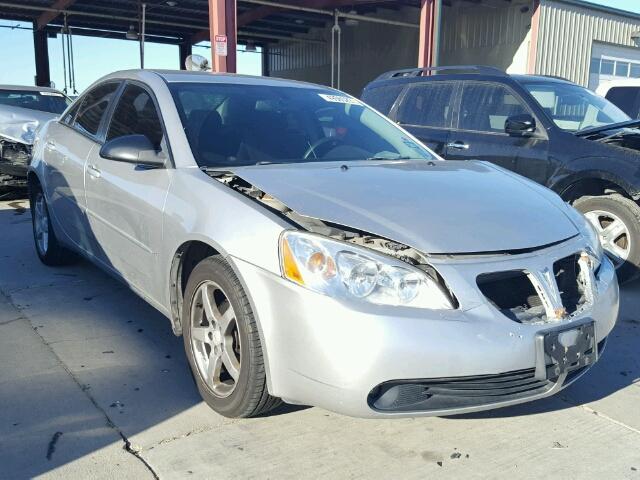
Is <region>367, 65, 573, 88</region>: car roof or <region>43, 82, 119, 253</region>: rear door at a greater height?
<region>367, 65, 573, 88</region>: car roof

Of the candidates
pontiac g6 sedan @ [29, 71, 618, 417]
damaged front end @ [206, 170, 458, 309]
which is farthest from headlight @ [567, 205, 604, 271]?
damaged front end @ [206, 170, 458, 309]

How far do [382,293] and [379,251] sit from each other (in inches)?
6.8

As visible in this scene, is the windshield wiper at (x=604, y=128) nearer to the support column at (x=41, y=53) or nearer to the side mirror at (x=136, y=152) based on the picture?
the side mirror at (x=136, y=152)

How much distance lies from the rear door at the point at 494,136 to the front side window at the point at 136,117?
3175 mm

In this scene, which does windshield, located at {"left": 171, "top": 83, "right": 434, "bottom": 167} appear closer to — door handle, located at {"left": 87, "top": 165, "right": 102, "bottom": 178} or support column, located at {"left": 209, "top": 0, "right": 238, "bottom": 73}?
door handle, located at {"left": 87, "top": 165, "right": 102, "bottom": 178}

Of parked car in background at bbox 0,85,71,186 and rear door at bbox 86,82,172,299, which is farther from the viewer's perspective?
parked car in background at bbox 0,85,71,186

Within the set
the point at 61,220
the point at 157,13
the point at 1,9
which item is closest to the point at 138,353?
the point at 61,220

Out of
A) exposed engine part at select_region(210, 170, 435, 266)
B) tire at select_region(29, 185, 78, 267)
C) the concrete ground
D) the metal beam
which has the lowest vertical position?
the concrete ground

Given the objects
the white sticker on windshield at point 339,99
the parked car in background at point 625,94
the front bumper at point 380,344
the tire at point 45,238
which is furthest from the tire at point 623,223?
the parked car in background at point 625,94

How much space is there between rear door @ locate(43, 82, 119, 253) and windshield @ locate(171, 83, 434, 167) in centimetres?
97

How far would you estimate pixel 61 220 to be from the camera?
451 cm

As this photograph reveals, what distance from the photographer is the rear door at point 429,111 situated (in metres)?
5.99

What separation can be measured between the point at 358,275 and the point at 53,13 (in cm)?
2216

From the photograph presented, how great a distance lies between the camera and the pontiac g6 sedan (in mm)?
2178
